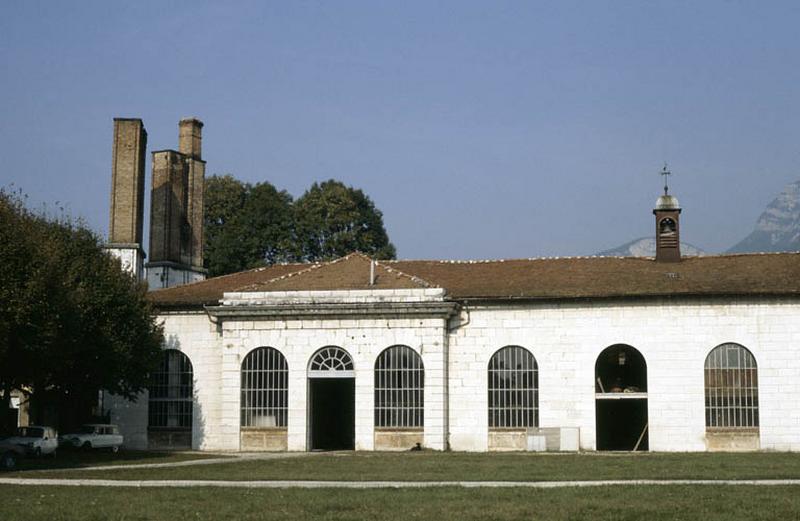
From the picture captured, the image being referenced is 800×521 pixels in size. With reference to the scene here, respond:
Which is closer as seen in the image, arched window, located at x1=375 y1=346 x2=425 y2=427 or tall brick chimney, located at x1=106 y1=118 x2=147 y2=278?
arched window, located at x1=375 y1=346 x2=425 y2=427

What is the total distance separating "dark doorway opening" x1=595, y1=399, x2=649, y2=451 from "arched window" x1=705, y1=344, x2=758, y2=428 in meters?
4.14

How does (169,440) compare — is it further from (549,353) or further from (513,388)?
(549,353)

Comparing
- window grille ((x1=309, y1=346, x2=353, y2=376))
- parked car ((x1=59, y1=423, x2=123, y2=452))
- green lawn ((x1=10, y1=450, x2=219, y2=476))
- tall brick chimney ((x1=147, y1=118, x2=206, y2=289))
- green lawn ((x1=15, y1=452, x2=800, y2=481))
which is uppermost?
tall brick chimney ((x1=147, y1=118, x2=206, y2=289))

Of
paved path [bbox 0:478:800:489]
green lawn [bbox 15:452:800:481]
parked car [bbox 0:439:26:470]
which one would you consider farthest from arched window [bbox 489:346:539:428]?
paved path [bbox 0:478:800:489]

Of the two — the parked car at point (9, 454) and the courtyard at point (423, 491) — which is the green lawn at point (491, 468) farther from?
the parked car at point (9, 454)

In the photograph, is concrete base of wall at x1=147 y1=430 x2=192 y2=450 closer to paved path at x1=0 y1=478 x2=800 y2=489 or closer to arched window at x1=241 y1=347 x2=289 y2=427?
arched window at x1=241 y1=347 x2=289 y2=427

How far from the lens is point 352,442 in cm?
4388

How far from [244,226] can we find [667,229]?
3781cm

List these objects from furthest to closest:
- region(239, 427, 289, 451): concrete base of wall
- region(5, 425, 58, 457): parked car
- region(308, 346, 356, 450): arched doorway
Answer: region(308, 346, 356, 450): arched doorway
region(239, 427, 289, 451): concrete base of wall
region(5, 425, 58, 457): parked car

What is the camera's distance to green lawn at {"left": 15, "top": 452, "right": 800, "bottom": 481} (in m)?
24.6

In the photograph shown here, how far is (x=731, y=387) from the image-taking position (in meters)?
38.3

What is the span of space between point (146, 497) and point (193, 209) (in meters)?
39.9

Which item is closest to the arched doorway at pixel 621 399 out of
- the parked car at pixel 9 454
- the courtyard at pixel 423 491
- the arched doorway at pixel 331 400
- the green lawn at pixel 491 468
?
the green lawn at pixel 491 468

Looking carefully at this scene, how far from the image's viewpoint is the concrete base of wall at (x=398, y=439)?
130 ft
